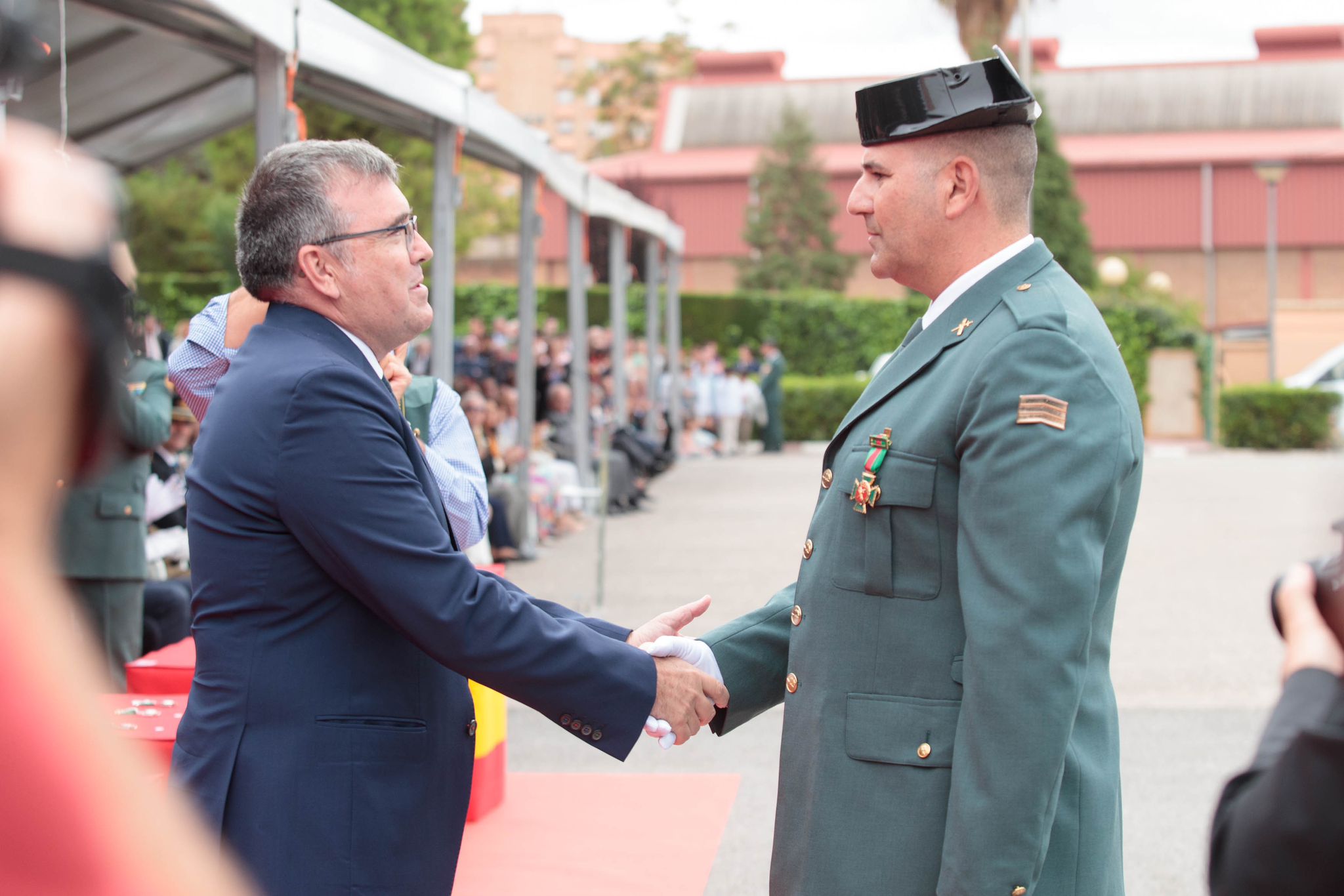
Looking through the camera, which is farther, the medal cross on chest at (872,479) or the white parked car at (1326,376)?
the white parked car at (1326,376)

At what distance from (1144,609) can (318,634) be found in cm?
802

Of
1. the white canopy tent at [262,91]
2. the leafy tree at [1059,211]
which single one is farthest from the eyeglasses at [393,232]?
the leafy tree at [1059,211]

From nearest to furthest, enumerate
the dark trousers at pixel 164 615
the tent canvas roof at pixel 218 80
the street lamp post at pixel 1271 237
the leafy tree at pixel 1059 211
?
1. the tent canvas roof at pixel 218 80
2. the dark trousers at pixel 164 615
3. the street lamp post at pixel 1271 237
4. the leafy tree at pixel 1059 211

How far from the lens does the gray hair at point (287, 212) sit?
2.48 meters

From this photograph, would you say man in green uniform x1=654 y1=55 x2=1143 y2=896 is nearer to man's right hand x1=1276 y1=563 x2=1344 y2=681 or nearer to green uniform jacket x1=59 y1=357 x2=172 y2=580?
man's right hand x1=1276 y1=563 x2=1344 y2=681

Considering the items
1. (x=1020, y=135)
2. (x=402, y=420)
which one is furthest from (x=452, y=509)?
(x=1020, y=135)

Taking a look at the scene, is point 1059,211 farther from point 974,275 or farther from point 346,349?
point 346,349

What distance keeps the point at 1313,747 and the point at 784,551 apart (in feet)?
35.5

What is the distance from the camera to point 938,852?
2.21 m

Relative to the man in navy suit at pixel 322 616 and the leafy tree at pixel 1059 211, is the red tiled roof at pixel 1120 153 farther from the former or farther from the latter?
the man in navy suit at pixel 322 616

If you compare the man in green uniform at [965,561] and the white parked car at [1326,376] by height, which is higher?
the man in green uniform at [965,561]

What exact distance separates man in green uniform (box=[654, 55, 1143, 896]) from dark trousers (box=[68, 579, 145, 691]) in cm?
391

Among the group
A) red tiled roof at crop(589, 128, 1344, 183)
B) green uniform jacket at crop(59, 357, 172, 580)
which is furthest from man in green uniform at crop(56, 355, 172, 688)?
red tiled roof at crop(589, 128, 1344, 183)

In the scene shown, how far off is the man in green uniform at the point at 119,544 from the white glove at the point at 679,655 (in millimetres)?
3123
